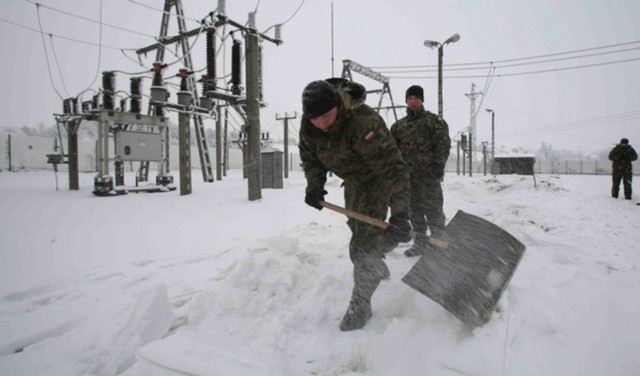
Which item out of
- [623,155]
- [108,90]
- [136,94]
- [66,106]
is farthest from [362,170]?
[66,106]

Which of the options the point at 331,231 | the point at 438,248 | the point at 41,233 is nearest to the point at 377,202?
the point at 438,248

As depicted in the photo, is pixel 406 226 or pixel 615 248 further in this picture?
pixel 615 248

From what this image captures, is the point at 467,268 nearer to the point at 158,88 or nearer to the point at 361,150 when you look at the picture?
the point at 361,150

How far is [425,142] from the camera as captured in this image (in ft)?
11.8

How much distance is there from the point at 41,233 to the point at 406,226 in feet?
16.8

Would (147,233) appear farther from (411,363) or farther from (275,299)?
(411,363)

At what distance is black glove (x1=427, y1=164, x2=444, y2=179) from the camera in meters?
3.53

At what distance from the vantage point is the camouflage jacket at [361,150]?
213cm

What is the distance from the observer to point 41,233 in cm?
434

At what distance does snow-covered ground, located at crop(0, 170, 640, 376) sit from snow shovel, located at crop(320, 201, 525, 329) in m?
0.14

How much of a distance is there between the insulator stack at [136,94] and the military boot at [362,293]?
9168 millimetres

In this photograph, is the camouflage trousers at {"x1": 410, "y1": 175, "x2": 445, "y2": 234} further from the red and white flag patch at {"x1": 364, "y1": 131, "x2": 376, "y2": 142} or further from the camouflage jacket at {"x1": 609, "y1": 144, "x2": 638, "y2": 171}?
the camouflage jacket at {"x1": 609, "y1": 144, "x2": 638, "y2": 171}

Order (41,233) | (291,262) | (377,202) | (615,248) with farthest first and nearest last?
(41,233) → (615,248) → (291,262) → (377,202)

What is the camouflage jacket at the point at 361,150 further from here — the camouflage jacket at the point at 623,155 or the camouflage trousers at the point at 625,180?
the camouflage trousers at the point at 625,180
